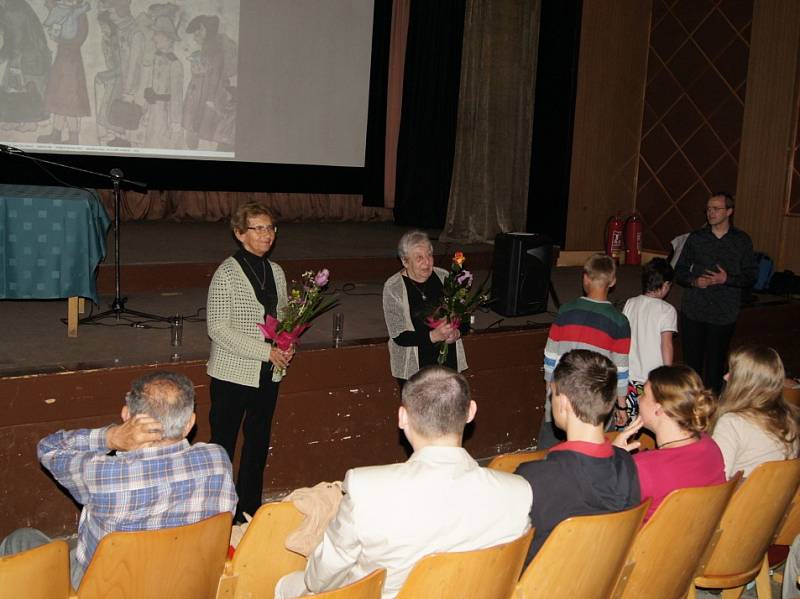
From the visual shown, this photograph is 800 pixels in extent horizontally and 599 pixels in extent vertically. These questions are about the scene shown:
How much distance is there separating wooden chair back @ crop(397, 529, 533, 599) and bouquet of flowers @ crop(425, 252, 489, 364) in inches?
82.7

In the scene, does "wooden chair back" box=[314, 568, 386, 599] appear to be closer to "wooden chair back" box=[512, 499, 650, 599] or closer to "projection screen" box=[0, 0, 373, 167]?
"wooden chair back" box=[512, 499, 650, 599]

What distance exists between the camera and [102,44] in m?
8.00

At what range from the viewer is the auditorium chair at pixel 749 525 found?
2998mm

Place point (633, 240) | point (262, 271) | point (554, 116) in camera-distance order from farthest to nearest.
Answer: point (633, 240) → point (554, 116) → point (262, 271)

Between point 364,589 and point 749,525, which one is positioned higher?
point 364,589

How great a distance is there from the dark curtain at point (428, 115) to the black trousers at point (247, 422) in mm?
6616

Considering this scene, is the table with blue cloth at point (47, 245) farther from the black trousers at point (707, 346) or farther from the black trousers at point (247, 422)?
the black trousers at point (707, 346)

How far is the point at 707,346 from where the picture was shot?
570cm

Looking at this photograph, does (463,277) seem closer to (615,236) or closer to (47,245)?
(47,245)

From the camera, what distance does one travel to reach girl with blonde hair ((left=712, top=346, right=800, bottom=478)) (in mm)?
3248

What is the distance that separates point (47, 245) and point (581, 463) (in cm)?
361

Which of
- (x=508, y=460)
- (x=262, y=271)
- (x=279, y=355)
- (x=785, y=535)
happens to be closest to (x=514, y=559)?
(x=508, y=460)

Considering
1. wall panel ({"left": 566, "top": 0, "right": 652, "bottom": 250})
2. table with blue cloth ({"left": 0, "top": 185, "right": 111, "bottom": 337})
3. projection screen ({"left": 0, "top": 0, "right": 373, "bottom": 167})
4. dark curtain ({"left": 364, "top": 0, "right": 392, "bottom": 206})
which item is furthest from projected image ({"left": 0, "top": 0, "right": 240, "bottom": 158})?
wall panel ({"left": 566, "top": 0, "right": 652, "bottom": 250})

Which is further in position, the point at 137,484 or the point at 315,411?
the point at 315,411
